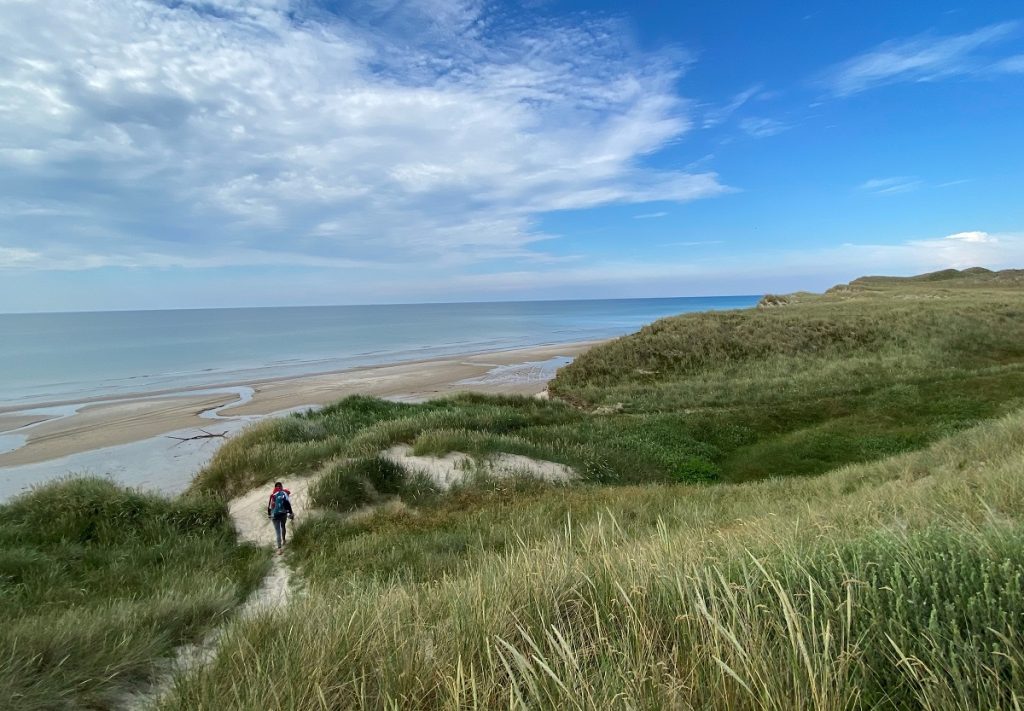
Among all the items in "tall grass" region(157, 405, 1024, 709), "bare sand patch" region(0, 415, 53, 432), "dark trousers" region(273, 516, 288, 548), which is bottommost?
"bare sand patch" region(0, 415, 53, 432)

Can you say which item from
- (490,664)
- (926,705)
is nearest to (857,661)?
(926,705)

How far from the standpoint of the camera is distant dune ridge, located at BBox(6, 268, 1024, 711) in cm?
257

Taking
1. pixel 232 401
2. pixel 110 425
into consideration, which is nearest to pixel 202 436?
pixel 110 425

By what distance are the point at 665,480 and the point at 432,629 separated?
12823mm

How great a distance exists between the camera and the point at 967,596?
2.82 meters

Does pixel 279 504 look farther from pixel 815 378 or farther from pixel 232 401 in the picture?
pixel 232 401

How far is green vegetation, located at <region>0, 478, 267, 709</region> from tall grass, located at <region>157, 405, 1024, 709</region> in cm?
106

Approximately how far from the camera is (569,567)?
4.02m

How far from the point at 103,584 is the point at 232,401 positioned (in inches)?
1162

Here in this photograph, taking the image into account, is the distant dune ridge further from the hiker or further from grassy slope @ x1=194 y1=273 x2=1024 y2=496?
the hiker

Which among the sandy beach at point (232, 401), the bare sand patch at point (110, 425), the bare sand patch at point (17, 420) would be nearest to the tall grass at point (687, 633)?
the sandy beach at point (232, 401)

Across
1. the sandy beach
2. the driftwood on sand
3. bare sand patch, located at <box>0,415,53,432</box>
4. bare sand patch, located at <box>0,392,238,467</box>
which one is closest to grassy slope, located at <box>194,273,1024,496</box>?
the driftwood on sand

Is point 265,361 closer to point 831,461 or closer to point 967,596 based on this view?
point 831,461

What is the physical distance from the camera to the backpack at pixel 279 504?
9.50 m
